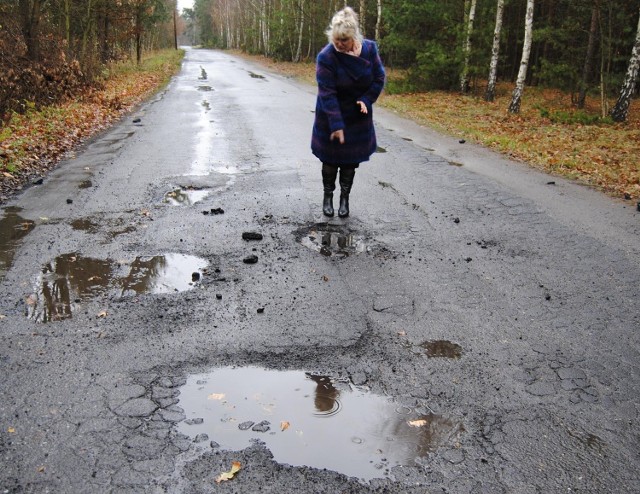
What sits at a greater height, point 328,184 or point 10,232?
point 328,184

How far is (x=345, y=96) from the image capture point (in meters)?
5.63

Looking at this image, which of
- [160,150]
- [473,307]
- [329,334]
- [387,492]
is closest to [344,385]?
[329,334]

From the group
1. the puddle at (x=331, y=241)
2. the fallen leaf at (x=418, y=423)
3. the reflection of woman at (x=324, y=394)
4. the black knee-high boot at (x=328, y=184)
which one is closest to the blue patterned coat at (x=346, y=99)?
the black knee-high boot at (x=328, y=184)

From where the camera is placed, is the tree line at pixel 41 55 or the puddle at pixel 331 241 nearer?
the puddle at pixel 331 241

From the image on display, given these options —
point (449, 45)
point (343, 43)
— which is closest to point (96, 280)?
point (343, 43)

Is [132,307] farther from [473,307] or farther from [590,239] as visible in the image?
[590,239]

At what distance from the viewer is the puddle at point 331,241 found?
5.32 metres

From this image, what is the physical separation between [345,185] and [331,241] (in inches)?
35.9

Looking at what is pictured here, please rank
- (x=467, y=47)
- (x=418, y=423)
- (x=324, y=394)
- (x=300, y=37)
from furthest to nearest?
(x=300, y=37), (x=467, y=47), (x=324, y=394), (x=418, y=423)

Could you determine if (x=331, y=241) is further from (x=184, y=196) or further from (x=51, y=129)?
(x=51, y=129)

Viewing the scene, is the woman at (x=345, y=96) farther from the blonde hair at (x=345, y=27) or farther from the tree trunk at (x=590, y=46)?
the tree trunk at (x=590, y=46)

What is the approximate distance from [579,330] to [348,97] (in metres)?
3.26

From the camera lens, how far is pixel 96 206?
21.4 ft

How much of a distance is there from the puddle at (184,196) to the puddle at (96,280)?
5.83 ft
